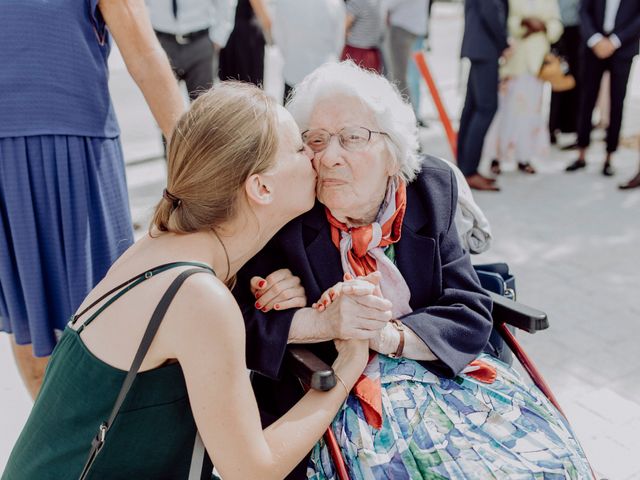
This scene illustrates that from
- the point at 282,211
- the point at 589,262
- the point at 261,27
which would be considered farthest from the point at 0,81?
the point at 261,27

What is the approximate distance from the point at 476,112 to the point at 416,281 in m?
4.15

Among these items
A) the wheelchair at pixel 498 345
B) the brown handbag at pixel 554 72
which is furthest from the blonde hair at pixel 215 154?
the brown handbag at pixel 554 72

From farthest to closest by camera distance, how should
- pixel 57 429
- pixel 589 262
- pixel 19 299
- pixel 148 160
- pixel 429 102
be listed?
pixel 429 102, pixel 148 160, pixel 589 262, pixel 19 299, pixel 57 429

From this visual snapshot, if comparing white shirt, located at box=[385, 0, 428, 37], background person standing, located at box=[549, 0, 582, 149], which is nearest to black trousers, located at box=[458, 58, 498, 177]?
white shirt, located at box=[385, 0, 428, 37]

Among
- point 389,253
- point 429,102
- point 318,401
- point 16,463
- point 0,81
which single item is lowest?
point 429,102

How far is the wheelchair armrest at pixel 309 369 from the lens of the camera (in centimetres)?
177

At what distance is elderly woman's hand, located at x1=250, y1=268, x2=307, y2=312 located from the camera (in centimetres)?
200

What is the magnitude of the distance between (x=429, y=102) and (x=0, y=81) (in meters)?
7.31

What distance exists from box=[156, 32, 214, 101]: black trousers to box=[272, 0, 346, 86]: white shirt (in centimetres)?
52

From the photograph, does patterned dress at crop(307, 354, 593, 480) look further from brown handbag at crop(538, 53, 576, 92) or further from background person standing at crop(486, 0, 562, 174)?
brown handbag at crop(538, 53, 576, 92)

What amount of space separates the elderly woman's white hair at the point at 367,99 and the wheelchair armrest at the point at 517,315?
0.48 metres

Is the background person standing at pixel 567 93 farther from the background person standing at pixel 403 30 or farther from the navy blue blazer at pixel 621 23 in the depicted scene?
the background person standing at pixel 403 30

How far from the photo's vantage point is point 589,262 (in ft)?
15.6

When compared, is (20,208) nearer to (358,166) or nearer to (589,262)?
(358,166)
